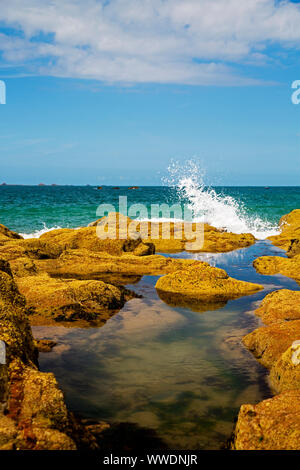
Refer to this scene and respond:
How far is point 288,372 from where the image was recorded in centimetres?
446

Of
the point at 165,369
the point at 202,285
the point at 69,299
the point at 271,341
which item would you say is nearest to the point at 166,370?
the point at 165,369

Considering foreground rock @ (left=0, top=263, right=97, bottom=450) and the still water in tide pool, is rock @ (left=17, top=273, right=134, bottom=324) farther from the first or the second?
foreground rock @ (left=0, top=263, right=97, bottom=450)

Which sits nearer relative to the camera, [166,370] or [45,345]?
[166,370]

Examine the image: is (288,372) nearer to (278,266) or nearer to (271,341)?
(271,341)

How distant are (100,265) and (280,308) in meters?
5.52

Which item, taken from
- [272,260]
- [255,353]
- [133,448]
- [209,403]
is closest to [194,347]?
[255,353]

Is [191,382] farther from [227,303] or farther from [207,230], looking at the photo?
[207,230]

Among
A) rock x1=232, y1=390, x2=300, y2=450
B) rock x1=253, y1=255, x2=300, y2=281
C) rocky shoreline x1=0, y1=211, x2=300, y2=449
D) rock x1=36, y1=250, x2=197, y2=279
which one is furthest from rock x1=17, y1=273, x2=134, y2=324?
rock x1=253, y1=255, x2=300, y2=281

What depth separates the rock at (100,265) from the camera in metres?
11.0

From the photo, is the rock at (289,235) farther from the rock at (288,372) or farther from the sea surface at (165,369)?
the rock at (288,372)

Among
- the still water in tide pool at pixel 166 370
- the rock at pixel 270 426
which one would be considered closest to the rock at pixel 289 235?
the still water in tide pool at pixel 166 370

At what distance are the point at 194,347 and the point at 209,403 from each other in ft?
4.80

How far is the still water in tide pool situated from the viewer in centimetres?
410

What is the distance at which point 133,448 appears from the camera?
11.8 ft
